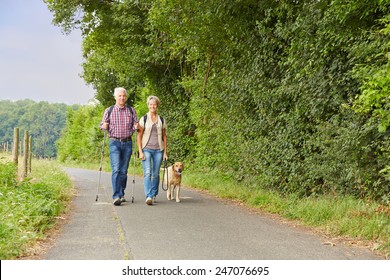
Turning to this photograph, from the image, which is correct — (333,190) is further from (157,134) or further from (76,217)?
(76,217)

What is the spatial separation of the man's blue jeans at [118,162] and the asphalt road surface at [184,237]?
0.47 m

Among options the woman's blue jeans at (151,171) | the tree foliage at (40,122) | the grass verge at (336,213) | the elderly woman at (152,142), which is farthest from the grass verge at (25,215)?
the tree foliage at (40,122)

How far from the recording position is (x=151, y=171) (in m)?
10.3

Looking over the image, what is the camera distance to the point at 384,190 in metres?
8.09

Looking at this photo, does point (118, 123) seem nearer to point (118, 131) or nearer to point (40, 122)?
point (118, 131)

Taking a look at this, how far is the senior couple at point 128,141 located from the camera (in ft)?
33.2

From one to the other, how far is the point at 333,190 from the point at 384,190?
4.06 feet

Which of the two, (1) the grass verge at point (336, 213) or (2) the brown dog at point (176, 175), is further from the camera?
(2) the brown dog at point (176, 175)

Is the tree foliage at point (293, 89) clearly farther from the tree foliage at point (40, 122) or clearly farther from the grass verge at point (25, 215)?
the tree foliage at point (40, 122)

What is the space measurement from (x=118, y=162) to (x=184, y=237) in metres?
3.87

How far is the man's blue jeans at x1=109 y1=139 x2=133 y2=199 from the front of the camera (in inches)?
399

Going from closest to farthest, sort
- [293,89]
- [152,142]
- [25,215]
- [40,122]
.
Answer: [25,215]
[293,89]
[152,142]
[40,122]

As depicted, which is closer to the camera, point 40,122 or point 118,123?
point 118,123

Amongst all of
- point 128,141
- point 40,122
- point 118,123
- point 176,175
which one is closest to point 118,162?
point 128,141
